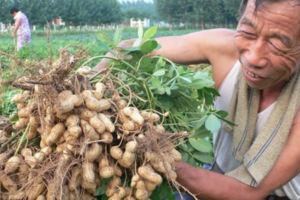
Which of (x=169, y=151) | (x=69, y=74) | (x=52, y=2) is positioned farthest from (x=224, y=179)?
(x=52, y=2)

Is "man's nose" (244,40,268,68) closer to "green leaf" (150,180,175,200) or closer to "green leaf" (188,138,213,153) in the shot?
"green leaf" (188,138,213,153)

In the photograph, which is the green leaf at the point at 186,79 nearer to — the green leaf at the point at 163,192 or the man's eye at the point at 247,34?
the man's eye at the point at 247,34

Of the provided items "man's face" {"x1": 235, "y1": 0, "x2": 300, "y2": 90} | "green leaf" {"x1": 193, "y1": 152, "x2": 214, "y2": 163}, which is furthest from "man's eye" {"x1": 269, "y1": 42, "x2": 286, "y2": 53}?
"green leaf" {"x1": 193, "y1": 152, "x2": 214, "y2": 163}

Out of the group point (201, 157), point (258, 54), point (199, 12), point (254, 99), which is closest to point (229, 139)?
point (254, 99)

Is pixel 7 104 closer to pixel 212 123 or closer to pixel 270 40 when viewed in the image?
pixel 212 123

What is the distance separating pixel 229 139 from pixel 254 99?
0.55ft

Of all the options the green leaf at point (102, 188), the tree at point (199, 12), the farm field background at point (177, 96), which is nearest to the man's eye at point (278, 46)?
the farm field background at point (177, 96)

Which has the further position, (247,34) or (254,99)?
(254,99)

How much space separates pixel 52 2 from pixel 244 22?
4080 centimetres

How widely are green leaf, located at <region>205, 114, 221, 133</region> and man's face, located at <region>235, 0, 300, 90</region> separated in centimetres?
15

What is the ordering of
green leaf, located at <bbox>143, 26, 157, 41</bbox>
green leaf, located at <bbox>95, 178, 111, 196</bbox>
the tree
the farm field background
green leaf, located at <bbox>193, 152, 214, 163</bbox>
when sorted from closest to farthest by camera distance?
green leaf, located at <bbox>95, 178, 111, 196</bbox>
the farm field background
green leaf, located at <bbox>193, 152, 214, 163</bbox>
green leaf, located at <bbox>143, 26, 157, 41</bbox>
the tree

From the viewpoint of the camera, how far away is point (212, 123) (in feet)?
4.45

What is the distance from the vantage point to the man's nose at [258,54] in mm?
1317

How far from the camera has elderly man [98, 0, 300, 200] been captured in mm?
1312
